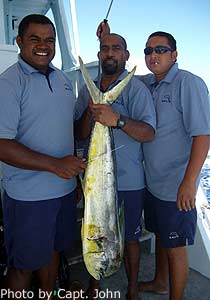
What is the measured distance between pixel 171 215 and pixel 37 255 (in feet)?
2.73

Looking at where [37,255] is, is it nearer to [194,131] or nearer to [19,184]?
[19,184]

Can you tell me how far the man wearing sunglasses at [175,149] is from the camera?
5.86ft

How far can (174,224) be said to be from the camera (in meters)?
1.91

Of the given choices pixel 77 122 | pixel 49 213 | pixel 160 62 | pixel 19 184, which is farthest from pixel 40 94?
pixel 160 62

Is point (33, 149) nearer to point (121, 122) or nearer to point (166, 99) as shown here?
point (121, 122)

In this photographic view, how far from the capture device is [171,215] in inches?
75.5

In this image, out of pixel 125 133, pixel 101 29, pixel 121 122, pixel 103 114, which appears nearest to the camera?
pixel 103 114

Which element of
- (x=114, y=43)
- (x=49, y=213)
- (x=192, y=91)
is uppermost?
(x=114, y=43)

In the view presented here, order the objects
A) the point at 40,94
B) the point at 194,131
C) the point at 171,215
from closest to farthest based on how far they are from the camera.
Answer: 1. the point at 40,94
2. the point at 194,131
3. the point at 171,215

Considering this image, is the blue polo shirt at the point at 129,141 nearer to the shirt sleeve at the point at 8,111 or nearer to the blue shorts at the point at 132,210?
the blue shorts at the point at 132,210

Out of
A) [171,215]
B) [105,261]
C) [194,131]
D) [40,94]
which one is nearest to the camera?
[105,261]

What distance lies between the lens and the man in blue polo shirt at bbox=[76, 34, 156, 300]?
1.91 m

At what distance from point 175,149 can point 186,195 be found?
295 mm

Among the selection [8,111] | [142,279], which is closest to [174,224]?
[142,279]
